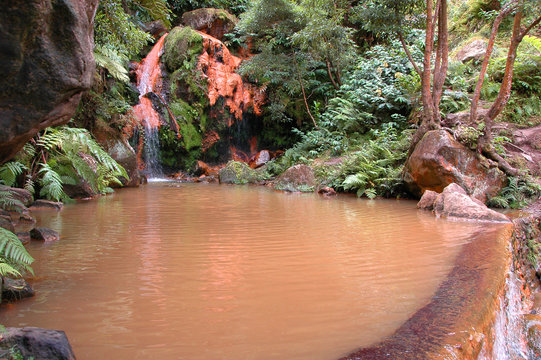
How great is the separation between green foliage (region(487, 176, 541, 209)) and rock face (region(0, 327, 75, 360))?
835cm

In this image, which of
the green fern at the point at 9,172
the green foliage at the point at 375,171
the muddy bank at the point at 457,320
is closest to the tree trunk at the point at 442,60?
the green foliage at the point at 375,171

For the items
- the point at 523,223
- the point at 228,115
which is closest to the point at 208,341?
the point at 523,223

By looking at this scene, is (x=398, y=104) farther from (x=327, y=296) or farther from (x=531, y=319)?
(x=327, y=296)

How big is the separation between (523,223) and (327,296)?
4771mm

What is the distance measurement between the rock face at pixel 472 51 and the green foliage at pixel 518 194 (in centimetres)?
840

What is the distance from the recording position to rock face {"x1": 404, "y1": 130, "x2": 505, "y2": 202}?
26.7ft

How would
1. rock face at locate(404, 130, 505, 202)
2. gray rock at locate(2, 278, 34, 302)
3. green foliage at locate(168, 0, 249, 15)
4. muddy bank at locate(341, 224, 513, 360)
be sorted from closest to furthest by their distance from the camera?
muddy bank at locate(341, 224, 513, 360) < gray rock at locate(2, 278, 34, 302) < rock face at locate(404, 130, 505, 202) < green foliage at locate(168, 0, 249, 15)

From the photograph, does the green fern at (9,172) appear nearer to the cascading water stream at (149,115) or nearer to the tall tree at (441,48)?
the cascading water stream at (149,115)

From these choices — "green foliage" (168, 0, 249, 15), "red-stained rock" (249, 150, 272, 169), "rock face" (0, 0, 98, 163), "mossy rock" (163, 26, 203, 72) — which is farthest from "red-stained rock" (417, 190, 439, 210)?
"green foliage" (168, 0, 249, 15)

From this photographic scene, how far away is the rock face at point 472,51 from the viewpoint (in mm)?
14570

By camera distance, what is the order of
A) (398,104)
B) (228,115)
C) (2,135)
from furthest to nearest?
(228,115) < (398,104) < (2,135)

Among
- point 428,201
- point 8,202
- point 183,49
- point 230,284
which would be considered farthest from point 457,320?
point 183,49

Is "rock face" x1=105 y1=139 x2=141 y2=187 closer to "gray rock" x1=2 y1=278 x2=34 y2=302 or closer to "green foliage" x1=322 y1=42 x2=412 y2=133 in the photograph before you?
"green foliage" x1=322 y1=42 x2=412 y2=133

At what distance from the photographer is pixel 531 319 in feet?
10.5
